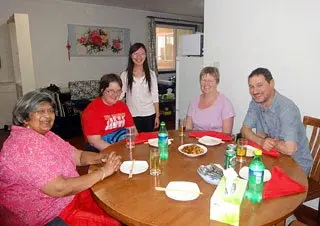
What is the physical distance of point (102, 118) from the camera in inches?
84.0

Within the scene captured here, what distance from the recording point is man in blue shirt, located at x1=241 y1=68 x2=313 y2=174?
5.59 feet

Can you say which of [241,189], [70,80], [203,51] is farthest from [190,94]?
[70,80]

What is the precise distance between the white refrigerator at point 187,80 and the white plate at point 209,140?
1.54m

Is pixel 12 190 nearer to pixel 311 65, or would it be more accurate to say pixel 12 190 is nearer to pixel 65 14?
pixel 311 65

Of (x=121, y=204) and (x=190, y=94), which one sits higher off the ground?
(x=190, y=94)

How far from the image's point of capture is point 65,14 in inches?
226

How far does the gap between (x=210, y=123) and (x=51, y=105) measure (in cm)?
139

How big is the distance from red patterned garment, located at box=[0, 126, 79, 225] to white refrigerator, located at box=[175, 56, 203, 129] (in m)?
2.43

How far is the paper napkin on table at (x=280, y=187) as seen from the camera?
46.6 inches

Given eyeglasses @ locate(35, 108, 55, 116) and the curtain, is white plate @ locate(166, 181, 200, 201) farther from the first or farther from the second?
the curtain

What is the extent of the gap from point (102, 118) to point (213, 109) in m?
0.97

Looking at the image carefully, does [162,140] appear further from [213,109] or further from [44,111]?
[213,109]

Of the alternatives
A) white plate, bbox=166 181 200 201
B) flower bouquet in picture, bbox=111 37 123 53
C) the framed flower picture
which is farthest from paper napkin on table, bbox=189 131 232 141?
flower bouquet in picture, bbox=111 37 123 53

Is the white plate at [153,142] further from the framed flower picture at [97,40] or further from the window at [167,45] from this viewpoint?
the window at [167,45]
